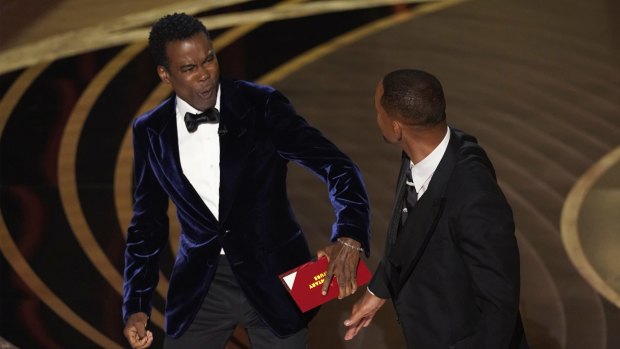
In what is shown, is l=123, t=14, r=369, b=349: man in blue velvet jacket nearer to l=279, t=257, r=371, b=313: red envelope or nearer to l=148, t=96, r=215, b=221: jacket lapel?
l=148, t=96, r=215, b=221: jacket lapel

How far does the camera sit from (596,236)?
5391 mm

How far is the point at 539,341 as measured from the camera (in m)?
4.64

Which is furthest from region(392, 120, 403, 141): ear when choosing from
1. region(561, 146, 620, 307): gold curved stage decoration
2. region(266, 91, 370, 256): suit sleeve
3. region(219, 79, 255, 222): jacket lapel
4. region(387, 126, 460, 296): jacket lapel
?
region(561, 146, 620, 307): gold curved stage decoration

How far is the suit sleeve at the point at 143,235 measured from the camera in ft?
Result: 11.5

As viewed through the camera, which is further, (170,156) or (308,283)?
(170,156)

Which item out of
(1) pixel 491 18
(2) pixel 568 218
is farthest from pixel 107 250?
(1) pixel 491 18

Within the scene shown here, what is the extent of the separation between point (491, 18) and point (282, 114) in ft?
15.7

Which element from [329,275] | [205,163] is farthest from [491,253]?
[205,163]

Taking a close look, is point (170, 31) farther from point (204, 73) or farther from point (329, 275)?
point (329, 275)

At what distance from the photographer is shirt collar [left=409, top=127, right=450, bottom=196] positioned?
299cm

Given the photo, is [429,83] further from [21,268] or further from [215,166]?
[21,268]

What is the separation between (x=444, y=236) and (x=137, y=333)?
111cm

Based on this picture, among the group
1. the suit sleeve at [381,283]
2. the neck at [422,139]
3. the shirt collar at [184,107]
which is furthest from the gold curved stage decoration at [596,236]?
the shirt collar at [184,107]

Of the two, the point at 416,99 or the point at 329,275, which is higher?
the point at 416,99
